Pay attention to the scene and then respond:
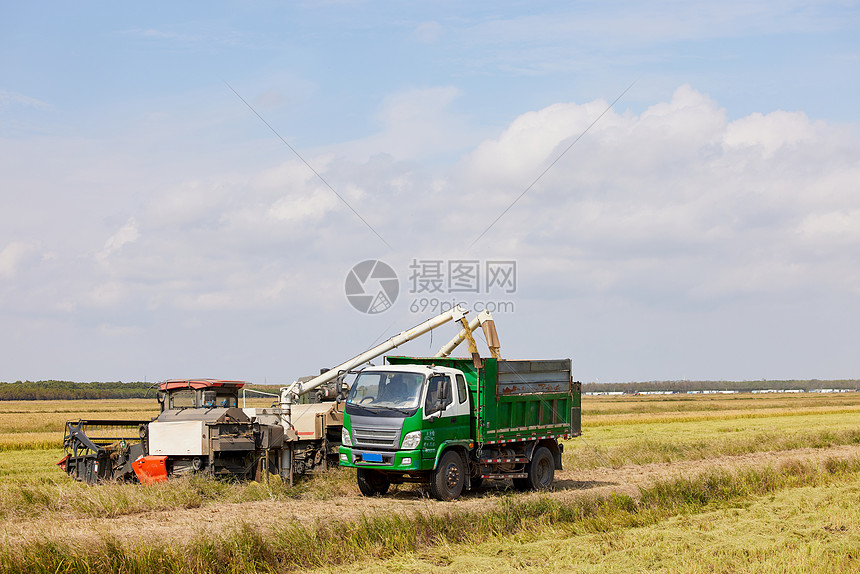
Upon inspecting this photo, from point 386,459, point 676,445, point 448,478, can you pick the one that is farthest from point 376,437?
point 676,445

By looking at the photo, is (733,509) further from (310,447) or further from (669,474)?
(310,447)

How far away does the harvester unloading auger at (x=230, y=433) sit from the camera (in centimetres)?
2042

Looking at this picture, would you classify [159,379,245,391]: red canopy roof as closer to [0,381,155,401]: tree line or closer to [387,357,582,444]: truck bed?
[387,357,582,444]: truck bed

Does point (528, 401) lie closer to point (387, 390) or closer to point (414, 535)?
point (387, 390)

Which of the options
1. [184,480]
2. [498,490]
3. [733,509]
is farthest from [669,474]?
[184,480]

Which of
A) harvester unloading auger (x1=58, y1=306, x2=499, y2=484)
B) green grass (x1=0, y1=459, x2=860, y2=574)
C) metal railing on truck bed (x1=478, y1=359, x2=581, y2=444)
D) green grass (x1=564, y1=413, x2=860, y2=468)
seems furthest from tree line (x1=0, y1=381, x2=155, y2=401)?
green grass (x1=0, y1=459, x2=860, y2=574)

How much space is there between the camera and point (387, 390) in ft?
62.1

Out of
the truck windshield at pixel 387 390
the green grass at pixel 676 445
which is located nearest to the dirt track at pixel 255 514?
the truck windshield at pixel 387 390

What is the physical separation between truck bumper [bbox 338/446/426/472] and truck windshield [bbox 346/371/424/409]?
3.21 feet

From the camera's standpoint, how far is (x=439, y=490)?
60.5 feet

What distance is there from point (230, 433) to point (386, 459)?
14.9ft

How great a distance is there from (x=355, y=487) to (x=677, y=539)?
28.7 ft

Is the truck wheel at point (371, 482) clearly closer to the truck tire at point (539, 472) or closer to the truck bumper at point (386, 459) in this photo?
the truck bumper at point (386, 459)

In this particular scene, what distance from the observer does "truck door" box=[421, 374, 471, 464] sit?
18.4 meters
